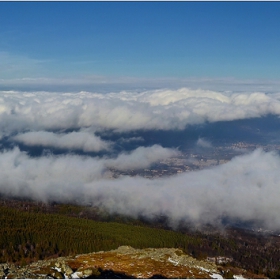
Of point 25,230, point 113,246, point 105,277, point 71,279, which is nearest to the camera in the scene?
point 71,279

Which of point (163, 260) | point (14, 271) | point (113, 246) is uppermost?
point (14, 271)

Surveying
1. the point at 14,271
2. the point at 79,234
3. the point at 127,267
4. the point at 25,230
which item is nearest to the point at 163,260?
the point at 127,267

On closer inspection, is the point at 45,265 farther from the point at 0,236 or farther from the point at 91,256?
the point at 0,236

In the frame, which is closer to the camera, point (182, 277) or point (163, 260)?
point (182, 277)

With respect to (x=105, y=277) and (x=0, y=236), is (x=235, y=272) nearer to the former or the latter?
(x=105, y=277)

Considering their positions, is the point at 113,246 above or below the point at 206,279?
below

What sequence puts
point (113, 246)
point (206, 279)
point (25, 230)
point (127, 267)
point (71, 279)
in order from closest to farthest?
point (71, 279)
point (206, 279)
point (127, 267)
point (113, 246)
point (25, 230)
